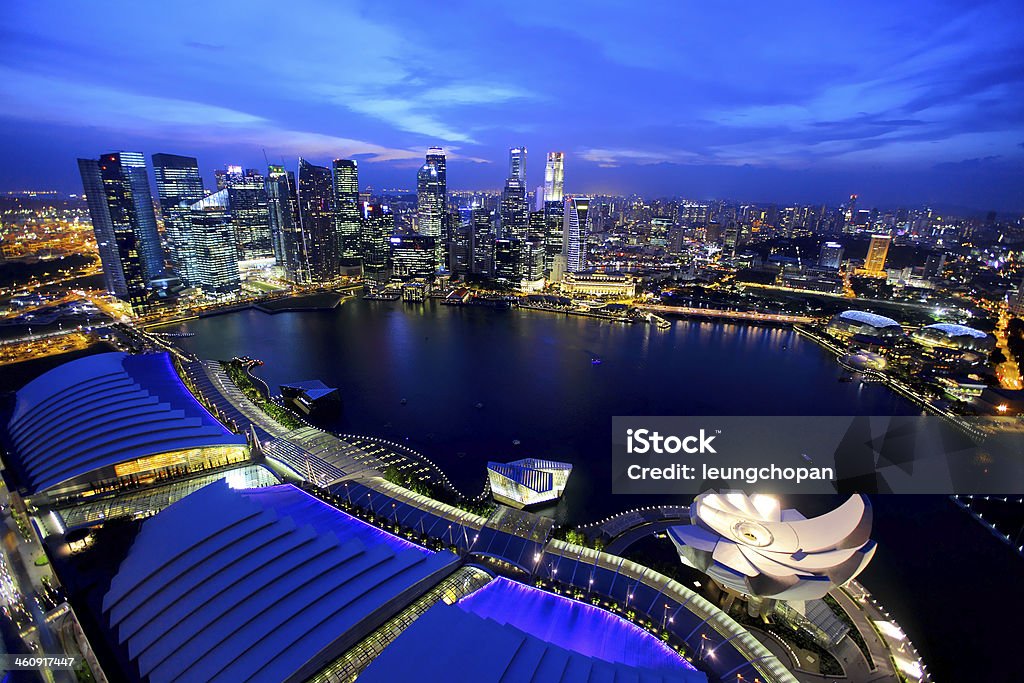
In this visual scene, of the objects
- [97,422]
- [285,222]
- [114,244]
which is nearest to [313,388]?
[97,422]

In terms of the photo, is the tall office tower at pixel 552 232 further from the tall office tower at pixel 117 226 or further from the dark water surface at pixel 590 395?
the tall office tower at pixel 117 226

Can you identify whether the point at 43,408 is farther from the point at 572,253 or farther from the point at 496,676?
the point at 572,253

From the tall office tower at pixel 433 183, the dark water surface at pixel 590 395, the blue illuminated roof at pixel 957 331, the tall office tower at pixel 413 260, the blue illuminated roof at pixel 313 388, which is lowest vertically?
the dark water surface at pixel 590 395

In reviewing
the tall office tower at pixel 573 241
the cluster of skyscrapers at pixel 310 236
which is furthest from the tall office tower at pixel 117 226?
the tall office tower at pixel 573 241

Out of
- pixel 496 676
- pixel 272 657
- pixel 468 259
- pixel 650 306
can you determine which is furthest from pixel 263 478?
pixel 468 259

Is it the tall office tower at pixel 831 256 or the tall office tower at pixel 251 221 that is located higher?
the tall office tower at pixel 251 221

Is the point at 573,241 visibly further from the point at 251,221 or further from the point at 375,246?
the point at 251,221
